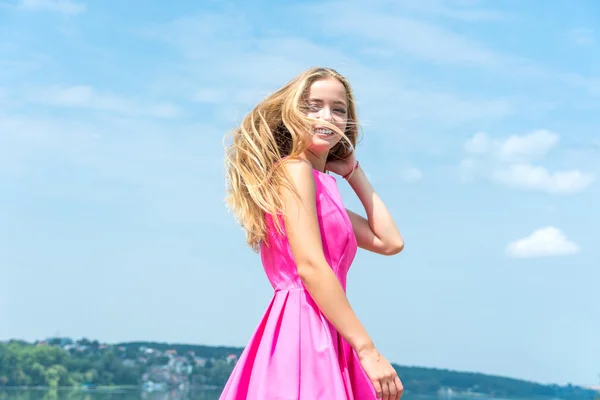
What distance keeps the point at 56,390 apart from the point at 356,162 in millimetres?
87970

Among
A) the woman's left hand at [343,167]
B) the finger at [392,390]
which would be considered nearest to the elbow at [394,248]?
the woman's left hand at [343,167]

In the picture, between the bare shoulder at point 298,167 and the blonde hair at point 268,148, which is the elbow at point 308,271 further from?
the bare shoulder at point 298,167

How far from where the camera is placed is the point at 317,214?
2754 millimetres

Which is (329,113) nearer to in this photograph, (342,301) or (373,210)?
(373,210)

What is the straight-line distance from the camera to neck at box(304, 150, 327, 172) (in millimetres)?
2915

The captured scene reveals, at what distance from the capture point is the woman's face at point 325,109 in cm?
284

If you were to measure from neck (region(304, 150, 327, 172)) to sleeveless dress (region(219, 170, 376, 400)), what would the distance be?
0.25 ft

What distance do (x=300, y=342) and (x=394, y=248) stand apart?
1.90 feet

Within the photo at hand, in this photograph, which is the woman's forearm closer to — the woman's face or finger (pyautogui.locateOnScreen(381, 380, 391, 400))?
the woman's face

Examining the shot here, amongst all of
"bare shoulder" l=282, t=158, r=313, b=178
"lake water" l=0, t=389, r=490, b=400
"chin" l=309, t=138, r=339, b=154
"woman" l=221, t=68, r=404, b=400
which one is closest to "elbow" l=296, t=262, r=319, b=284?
"woman" l=221, t=68, r=404, b=400

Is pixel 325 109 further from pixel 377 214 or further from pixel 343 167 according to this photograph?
pixel 377 214

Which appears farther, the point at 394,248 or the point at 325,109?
the point at 394,248

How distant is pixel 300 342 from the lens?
2.65 meters

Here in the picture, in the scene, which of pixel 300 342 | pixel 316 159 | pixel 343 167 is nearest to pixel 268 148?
pixel 316 159
